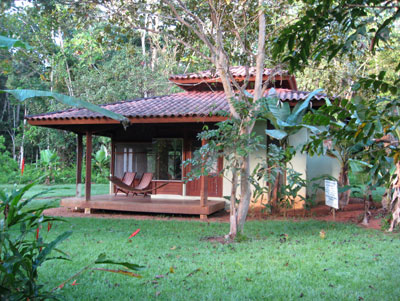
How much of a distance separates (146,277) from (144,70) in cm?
1951

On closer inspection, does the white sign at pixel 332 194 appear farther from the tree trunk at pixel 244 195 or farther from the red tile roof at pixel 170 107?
the red tile roof at pixel 170 107

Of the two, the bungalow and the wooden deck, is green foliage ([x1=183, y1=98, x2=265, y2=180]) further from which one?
the wooden deck

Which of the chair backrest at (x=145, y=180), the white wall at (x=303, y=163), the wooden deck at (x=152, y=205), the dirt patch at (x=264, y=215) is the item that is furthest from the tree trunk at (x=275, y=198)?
the chair backrest at (x=145, y=180)

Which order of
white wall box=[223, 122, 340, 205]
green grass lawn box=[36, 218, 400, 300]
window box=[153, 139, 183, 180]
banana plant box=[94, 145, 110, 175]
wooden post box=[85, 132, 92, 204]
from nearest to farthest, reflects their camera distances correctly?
green grass lawn box=[36, 218, 400, 300] < wooden post box=[85, 132, 92, 204] < white wall box=[223, 122, 340, 205] < window box=[153, 139, 183, 180] < banana plant box=[94, 145, 110, 175]

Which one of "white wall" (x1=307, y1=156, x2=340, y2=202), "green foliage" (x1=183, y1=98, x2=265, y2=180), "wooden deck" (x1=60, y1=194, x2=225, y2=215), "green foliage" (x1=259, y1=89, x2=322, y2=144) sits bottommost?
"wooden deck" (x1=60, y1=194, x2=225, y2=215)

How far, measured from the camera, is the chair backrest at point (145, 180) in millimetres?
12548

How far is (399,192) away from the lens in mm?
8102

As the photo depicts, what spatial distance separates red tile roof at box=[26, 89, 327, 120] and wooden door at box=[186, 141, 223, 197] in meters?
1.50

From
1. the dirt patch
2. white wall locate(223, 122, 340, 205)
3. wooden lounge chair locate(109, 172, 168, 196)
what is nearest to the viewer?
the dirt patch

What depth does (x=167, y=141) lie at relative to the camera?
1325cm

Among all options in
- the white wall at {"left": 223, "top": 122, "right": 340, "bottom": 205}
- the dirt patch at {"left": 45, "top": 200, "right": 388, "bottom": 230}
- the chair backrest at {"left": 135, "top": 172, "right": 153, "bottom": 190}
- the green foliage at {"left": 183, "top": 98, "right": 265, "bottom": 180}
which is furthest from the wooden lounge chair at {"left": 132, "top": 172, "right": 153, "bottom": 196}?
the green foliage at {"left": 183, "top": 98, "right": 265, "bottom": 180}

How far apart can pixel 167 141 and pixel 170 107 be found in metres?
2.23

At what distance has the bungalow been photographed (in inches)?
416

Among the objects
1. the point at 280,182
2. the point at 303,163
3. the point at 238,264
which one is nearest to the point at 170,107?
the point at 280,182
